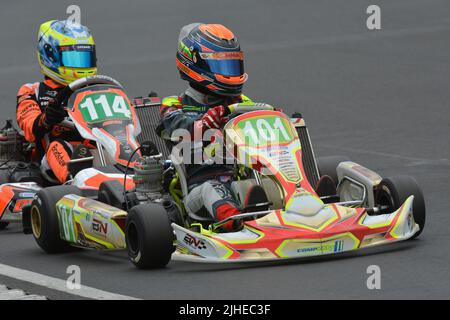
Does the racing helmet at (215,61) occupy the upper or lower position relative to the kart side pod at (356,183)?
upper

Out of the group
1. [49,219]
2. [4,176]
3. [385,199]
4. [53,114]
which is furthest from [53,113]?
[385,199]

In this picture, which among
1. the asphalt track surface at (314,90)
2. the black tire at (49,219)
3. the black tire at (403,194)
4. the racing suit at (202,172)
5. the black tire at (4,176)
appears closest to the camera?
the asphalt track surface at (314,90)

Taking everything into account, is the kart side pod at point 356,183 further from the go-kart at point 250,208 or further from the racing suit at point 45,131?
the racing suit at point 45,131

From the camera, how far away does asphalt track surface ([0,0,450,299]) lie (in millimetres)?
7477

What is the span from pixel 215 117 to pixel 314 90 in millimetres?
8168

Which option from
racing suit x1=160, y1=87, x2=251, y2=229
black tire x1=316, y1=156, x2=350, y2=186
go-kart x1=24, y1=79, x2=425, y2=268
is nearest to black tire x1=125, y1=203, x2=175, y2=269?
go-kart x1=24, y1=79, x2=425, y2=268

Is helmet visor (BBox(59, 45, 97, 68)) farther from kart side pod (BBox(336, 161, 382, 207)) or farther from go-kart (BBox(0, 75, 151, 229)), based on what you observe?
kart side pod (BBox(336, 161, 382, 207))

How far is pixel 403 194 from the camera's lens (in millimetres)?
8375

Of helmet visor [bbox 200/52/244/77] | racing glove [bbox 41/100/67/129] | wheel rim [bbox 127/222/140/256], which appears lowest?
wheel rim [bbox 127/222/140/256]

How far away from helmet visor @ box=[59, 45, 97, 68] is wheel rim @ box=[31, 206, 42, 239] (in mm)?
2063

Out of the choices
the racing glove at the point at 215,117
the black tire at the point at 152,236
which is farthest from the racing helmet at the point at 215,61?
the black tire at the point at 152,236

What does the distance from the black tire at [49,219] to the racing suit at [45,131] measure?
1.15 metres

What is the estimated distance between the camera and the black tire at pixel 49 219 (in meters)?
8.95
